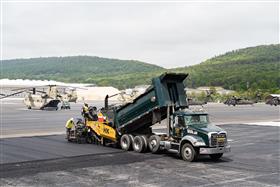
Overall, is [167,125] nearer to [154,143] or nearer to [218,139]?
[154,143]

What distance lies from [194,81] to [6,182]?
163465mm

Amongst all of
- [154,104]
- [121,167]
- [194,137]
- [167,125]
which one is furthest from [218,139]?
[121,167]

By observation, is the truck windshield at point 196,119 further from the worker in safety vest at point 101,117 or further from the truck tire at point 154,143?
the worker in safety vest at point 101,117

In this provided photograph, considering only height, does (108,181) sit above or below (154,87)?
below

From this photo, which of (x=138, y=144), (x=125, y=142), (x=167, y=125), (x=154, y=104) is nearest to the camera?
(x=167, y=125)

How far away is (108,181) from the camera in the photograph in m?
14.6

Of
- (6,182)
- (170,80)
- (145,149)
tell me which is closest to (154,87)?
(170,80)

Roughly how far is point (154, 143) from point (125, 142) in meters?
2.04

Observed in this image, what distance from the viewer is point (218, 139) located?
1842cm

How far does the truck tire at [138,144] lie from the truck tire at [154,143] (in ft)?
1.29

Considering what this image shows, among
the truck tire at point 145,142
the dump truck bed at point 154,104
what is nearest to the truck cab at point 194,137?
the dump truck bed at point 154,104

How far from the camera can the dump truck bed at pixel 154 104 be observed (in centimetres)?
2025

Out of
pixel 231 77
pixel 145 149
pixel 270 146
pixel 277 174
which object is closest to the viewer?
pixel 277 174

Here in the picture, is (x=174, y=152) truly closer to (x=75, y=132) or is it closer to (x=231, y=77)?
(x=75, y=132)
